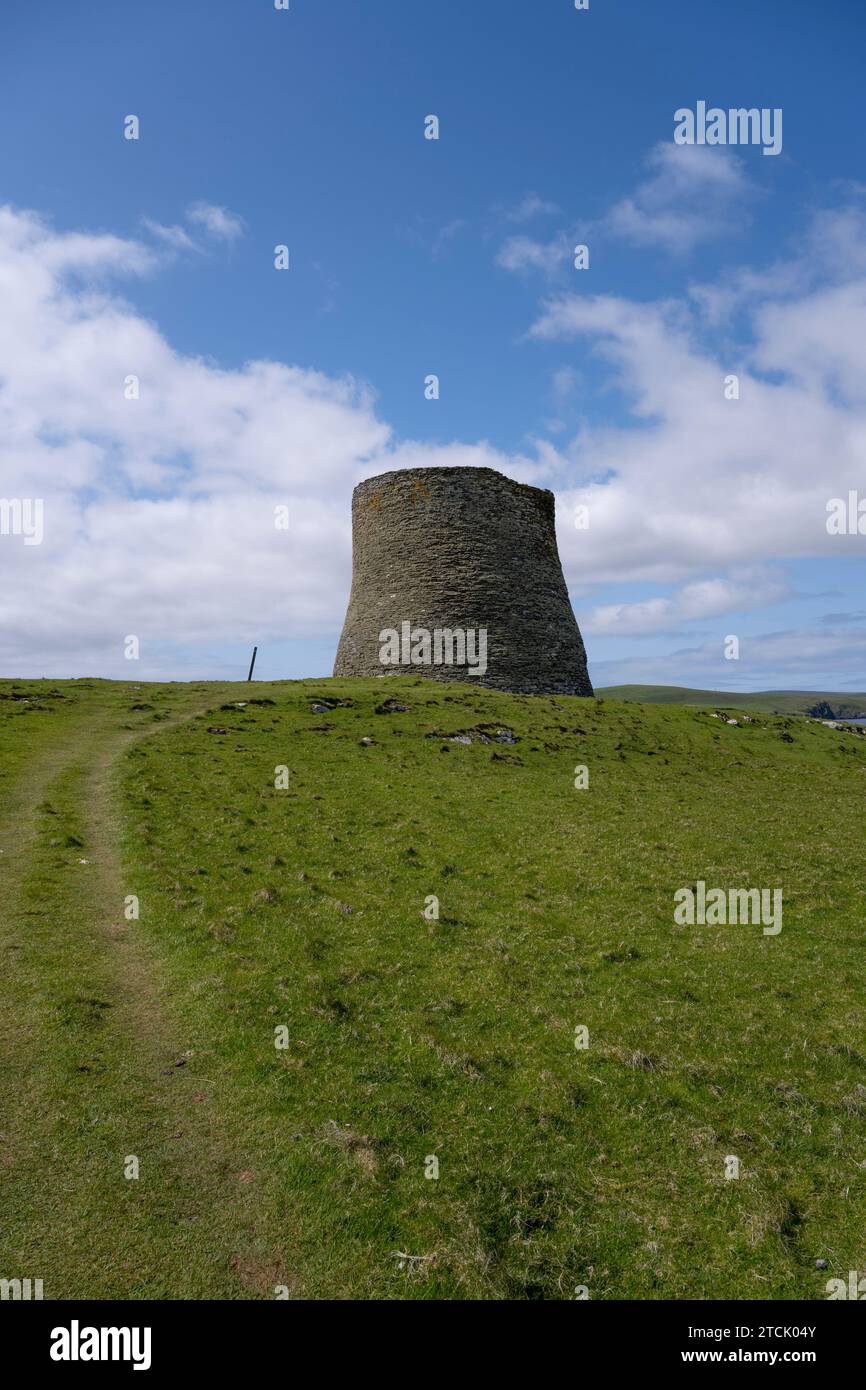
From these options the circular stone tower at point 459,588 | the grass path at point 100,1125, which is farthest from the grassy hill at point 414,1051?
the circular stone tower at point 459,588

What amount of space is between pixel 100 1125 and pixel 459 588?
46557 mm

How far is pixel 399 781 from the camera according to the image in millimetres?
25891

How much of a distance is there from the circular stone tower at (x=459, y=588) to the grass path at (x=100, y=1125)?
39605mm

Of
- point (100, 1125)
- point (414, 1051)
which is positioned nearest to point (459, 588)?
point (414, 1051)

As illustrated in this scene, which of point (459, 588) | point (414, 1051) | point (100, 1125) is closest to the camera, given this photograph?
point (100, 1125)

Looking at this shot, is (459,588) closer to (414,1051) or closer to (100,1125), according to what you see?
(414,1051)

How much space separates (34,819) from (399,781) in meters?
11.9

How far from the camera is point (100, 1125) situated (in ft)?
26.2

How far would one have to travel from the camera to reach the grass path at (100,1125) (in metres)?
6.31

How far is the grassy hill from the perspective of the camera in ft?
22.1

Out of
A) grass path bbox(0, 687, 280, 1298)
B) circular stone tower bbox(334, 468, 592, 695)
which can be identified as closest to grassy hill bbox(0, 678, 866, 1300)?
grass path bbox(0, 687, 280, 1298)

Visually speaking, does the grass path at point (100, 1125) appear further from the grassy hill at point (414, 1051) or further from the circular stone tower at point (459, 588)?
the circular stone tower at point (459, 588)
